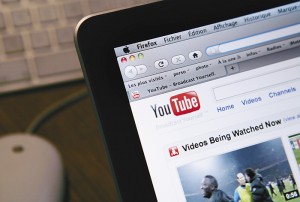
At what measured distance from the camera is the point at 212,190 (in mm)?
338

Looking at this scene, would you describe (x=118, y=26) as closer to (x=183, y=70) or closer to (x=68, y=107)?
(x=183, y=70)

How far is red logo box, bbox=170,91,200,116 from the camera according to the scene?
339mm

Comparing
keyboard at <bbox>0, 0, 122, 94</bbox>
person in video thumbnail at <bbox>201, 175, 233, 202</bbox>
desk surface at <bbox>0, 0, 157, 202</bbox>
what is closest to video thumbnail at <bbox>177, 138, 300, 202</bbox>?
person in video thumbnail at <bbox>201, 175, 233, 202</bbox>

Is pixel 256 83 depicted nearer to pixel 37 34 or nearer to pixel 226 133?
pixel 226 133

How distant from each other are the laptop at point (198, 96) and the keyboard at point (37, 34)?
9.5 inches

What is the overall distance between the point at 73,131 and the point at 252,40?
29cm

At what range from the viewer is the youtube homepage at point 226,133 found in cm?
33

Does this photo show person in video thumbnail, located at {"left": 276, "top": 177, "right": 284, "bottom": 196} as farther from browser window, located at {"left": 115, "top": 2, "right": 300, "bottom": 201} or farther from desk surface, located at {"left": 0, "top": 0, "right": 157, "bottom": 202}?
desk surface, located at {"left": 0, "top": 0, "right": 157, "bottom": 202}

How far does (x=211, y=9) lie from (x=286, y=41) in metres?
0.07

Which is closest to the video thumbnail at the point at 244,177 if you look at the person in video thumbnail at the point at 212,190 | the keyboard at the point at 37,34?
the person in video thumbnail at the point at 212,190

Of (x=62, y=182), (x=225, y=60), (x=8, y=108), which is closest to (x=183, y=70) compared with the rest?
(x=225, y=60)

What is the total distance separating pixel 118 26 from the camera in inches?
13.1

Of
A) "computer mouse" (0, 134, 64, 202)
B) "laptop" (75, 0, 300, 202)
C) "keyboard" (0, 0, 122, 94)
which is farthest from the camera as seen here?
"keyboard" (0, 0, 122, 94)

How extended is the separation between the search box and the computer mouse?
214 mm
